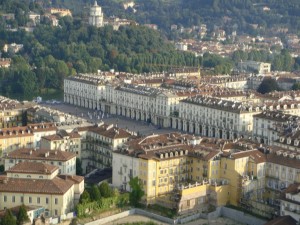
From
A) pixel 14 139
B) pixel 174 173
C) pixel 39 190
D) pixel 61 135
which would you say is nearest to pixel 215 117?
pixel 61 135

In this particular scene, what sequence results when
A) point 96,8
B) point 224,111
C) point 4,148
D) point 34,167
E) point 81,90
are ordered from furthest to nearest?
point 96,8 < point 81,90 < point 224,111 < point 4,148 < point 34,167

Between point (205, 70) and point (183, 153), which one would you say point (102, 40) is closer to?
point (205, 70)

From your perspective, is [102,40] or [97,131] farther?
[102,40]

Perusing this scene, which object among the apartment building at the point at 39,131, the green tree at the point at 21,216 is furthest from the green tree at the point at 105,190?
the apartment building at the point at 39,131

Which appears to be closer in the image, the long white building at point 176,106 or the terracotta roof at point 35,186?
the terracotta roof at point 35,186

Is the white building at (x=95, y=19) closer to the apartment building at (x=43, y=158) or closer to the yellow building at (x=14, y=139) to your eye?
the yellow building at (x=14, y=139)

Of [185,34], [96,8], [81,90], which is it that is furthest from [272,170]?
[185,34]

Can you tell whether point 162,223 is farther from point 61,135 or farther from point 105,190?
point 61,135
